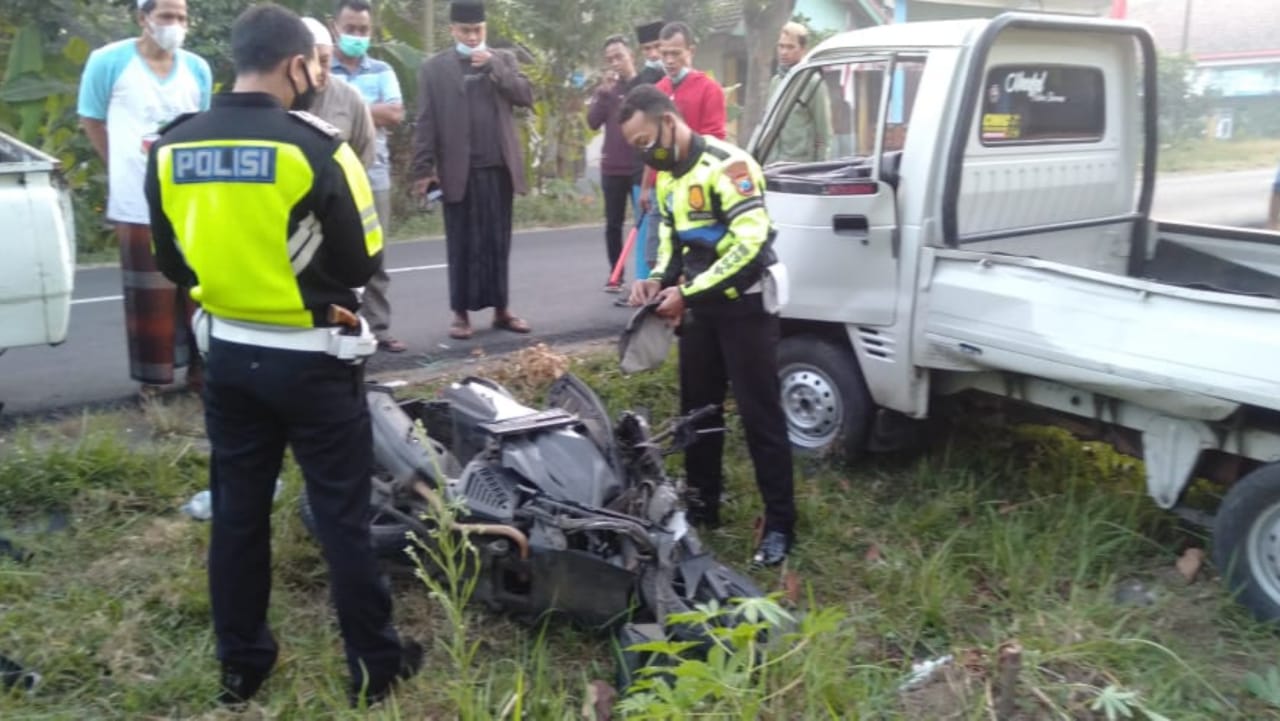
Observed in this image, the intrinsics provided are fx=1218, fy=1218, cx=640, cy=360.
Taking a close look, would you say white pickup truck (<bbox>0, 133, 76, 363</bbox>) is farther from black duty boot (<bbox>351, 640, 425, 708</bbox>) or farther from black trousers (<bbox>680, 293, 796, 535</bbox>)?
black trousers (<bbox>680, 293, 796, 535</bbox>)

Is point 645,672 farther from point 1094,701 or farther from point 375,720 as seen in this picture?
point 1094,701

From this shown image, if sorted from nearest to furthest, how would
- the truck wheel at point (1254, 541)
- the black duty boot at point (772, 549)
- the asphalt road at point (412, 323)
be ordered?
1. the truck wheel at point (1254, 541)
2. the black duty boot at point (772, 549)
3. the asphalt road at point (412, 323)

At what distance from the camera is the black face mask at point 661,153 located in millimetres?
4457

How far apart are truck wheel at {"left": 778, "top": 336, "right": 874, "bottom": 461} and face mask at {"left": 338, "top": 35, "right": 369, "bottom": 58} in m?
2.97

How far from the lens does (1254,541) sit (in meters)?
4.12

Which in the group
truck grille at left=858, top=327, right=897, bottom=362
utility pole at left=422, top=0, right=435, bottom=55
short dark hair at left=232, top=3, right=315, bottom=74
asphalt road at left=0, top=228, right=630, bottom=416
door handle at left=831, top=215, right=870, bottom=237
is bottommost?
asphalt road at left=0, top=228, right=630, bottom=416

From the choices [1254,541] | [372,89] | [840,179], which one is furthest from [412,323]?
[1254,541]

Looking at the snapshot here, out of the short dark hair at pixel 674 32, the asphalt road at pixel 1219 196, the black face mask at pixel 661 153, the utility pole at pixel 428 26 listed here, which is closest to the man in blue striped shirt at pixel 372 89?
the short dark hair at pixel 674 32

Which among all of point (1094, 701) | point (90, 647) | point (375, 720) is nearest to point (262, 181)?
point (375, 720)

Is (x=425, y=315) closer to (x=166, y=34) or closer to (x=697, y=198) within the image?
(x=166, y=34)

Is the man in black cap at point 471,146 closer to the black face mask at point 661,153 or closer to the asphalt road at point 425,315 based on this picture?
the asphalt road at point 425,315

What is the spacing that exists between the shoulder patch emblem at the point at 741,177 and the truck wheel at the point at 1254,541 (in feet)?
6.49

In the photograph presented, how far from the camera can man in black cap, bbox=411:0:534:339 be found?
721 centimetres

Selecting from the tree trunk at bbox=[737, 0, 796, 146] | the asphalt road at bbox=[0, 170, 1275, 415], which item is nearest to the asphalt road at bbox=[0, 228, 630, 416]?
the asphalt road at bbox=[0, 170, 1275, 415]
